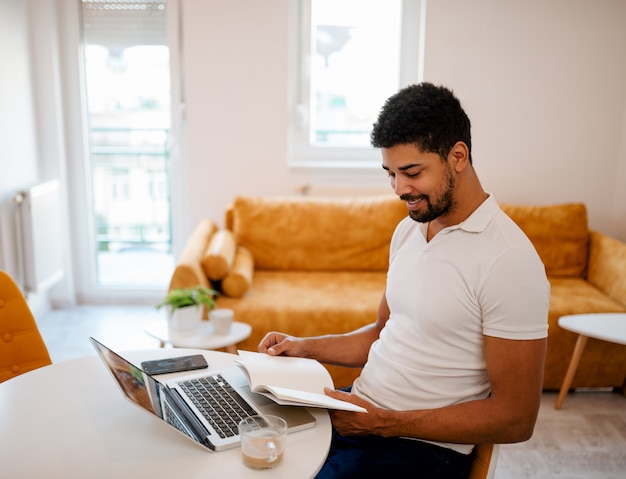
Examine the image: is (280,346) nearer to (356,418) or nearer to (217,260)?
(356,418)

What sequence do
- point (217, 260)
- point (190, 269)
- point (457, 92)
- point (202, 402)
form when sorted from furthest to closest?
1. point (457, 92)
2. point (217, 260)
3. point (190, 269)
4. point (202, 402)

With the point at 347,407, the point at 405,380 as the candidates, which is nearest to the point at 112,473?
the point at 347,407

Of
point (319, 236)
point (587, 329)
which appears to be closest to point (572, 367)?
point (587, 329)

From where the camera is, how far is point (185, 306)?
2.37 meters

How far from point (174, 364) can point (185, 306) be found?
3.19ft

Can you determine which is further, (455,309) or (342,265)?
(342,265)

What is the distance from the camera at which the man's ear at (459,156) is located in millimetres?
1281

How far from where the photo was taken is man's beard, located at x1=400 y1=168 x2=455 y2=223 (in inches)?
51.2

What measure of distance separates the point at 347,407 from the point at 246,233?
6.99 feet

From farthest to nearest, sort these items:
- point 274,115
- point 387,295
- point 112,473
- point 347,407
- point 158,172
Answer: point 158,172
point 274,115
point 387,295
point 347,407
point 112,473

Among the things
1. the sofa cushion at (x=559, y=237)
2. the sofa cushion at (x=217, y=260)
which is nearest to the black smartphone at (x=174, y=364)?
the sofa cushion at (x=217, y=260)

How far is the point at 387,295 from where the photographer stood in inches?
57.7

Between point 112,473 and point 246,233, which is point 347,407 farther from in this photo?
point 246,233

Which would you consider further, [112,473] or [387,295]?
[387,295]
